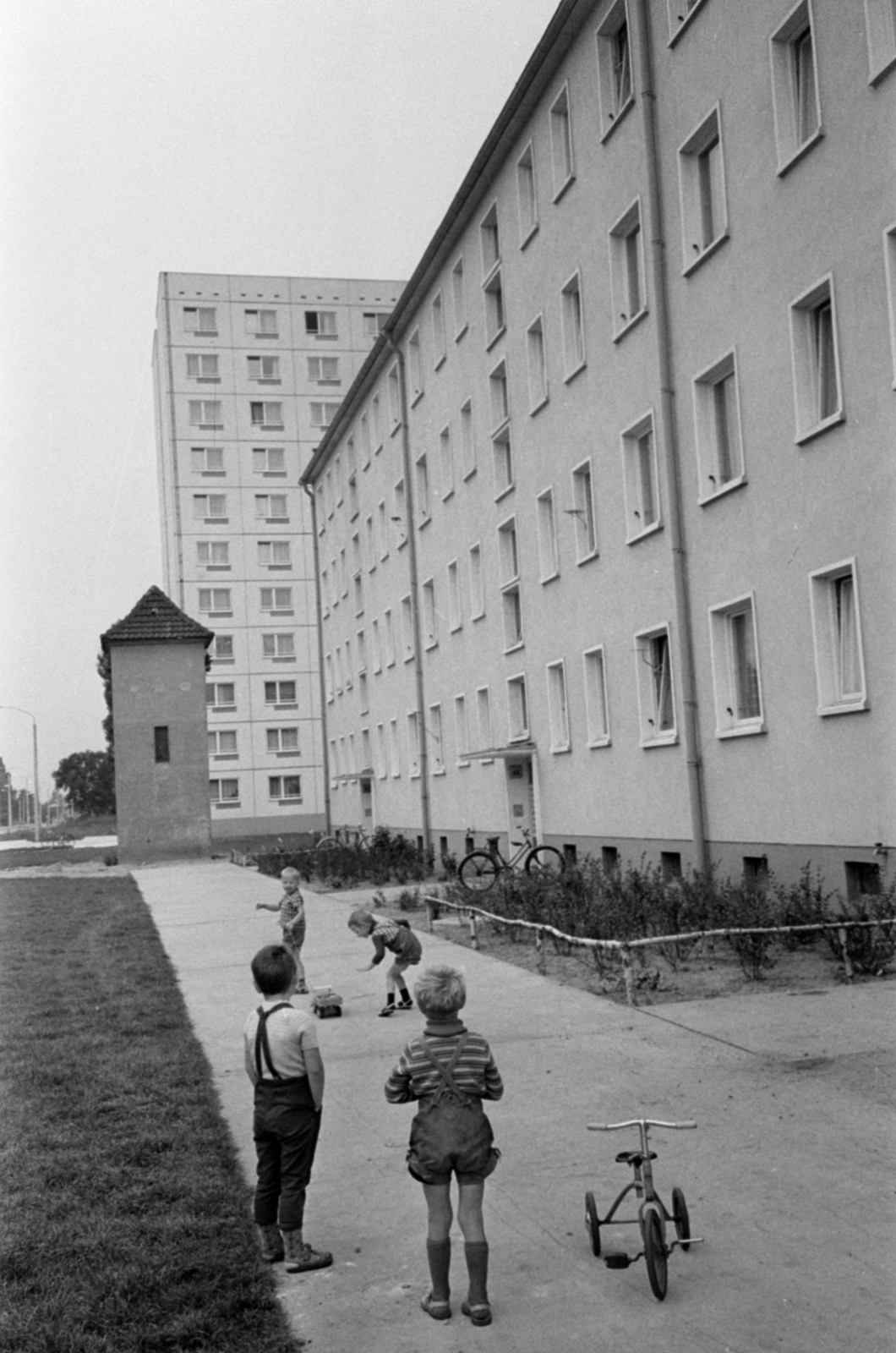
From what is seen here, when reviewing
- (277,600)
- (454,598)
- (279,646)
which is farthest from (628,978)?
(277,600)

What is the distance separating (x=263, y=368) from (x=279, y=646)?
13759mm

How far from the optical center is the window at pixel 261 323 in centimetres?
6975

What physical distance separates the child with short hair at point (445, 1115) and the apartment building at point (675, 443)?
983 cm

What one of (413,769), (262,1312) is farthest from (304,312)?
(262,1312)

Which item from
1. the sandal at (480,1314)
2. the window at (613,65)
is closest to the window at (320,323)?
the window at (613,65)

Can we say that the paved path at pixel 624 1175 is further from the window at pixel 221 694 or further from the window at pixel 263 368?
the window at pixel 263 368

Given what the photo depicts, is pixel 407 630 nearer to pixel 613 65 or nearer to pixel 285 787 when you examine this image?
pixel 613 65

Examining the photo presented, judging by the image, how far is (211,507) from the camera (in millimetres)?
69062

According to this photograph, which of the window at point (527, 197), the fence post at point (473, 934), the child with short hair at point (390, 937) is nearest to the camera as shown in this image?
the child with short hair at point (390, 937)

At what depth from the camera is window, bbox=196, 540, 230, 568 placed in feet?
224

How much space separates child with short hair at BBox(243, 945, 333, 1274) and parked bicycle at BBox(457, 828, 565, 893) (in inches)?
572

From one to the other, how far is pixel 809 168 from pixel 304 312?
5743cm

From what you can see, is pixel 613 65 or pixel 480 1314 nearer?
pixel 480 1314

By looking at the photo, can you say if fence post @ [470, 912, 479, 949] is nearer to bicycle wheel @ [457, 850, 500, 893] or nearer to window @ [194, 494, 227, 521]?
bicycle wheel @ [457, 850, 500, 893]
